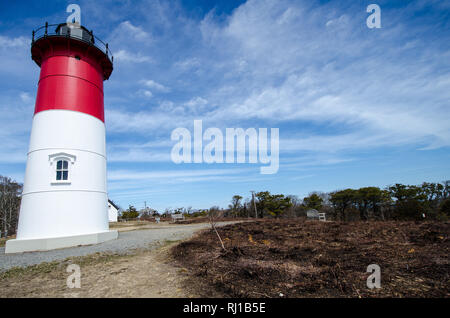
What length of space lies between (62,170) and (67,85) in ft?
14.1

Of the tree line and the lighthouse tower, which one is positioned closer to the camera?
the lighthouse tower

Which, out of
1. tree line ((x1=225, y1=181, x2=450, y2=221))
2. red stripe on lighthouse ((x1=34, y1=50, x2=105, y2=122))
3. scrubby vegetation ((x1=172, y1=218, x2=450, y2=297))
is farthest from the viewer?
tree line ((x1=225, y1=181, x2=450, y2=221))

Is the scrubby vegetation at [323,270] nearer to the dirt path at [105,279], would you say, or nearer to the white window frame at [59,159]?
the dirt path at [105,279]

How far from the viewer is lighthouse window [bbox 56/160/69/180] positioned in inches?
407

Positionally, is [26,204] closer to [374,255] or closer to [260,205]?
[374,255]

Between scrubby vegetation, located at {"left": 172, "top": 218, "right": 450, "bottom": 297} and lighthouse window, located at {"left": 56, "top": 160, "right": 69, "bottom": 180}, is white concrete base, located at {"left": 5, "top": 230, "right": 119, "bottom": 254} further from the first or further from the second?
scrubby vegetation, located at {"left": 172, "top": 218, "right": 450, "bottom": 297}

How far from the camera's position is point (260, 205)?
110 feet

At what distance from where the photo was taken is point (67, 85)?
36.3 feet

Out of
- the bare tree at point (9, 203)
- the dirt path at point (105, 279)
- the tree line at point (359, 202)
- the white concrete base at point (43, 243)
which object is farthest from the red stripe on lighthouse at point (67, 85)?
the bare tree at point (9, 203)

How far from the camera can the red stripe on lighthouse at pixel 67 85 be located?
35.7ft

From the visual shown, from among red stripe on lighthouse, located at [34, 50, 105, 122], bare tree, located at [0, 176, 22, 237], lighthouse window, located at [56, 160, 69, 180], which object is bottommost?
bare tree, located at [0, 176, 22, 237]

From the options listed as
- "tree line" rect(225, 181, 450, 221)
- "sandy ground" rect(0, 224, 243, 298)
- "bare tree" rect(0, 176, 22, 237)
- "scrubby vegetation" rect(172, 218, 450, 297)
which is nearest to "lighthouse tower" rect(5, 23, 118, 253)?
"sandy ground" rect(0, 224, 243, 298)

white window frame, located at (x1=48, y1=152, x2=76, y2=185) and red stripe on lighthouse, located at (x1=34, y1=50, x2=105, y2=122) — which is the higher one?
red stripe on lighthouse, located at (x1=34, y1=50, x2=105, y2=122)
